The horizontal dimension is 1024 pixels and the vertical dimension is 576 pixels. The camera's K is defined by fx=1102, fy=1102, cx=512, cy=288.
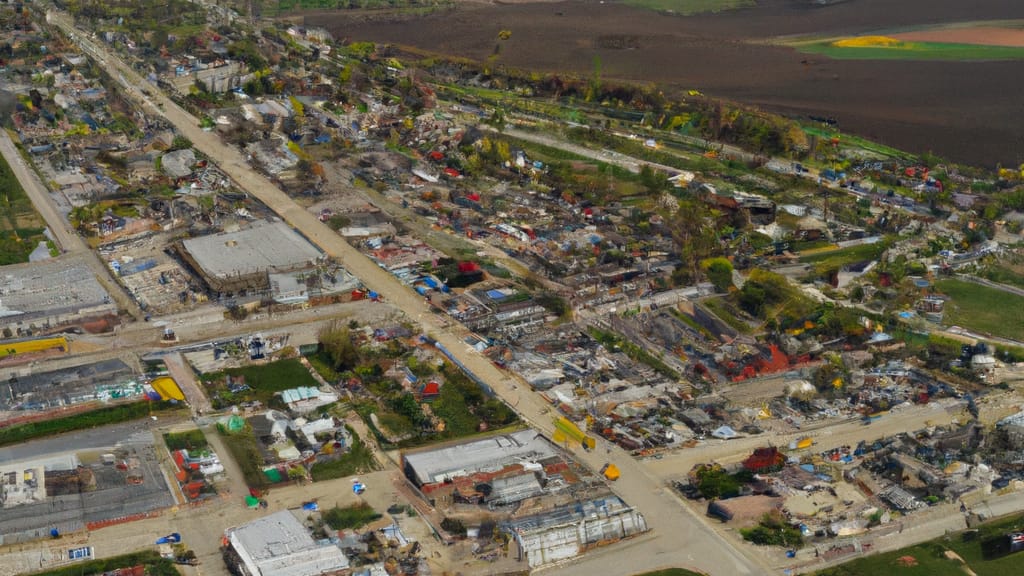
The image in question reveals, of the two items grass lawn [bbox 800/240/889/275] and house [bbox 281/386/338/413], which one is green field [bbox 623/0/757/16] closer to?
grass lawn [bbox 800/240/889/275]

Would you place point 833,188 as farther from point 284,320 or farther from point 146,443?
point 146,443

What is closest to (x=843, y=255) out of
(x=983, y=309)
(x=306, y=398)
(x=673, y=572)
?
(x=983, y=309)

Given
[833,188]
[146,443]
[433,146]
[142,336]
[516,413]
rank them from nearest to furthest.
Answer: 1. [146,443]
2. [516,413]
3. [142,336]
4. [833,188]
5. [433,146]

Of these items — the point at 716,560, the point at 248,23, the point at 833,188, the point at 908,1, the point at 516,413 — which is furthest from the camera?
the point at 908,1

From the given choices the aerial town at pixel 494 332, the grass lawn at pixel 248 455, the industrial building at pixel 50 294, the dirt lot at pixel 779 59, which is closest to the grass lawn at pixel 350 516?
the aerial town at pixel 494 332

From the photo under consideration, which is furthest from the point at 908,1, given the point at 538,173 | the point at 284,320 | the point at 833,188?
the point at 284,320

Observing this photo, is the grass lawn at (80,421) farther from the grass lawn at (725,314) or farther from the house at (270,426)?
the grass lawn at (725,314)

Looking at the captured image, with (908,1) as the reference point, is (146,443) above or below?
below

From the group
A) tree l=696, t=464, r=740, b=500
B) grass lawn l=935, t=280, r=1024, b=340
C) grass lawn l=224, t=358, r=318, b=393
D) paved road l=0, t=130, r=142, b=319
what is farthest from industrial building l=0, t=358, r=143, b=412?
grass lawn l=935, t=280, r=1024, b=340

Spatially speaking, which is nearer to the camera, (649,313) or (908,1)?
(649,313)

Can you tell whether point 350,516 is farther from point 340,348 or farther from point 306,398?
point 340,348
